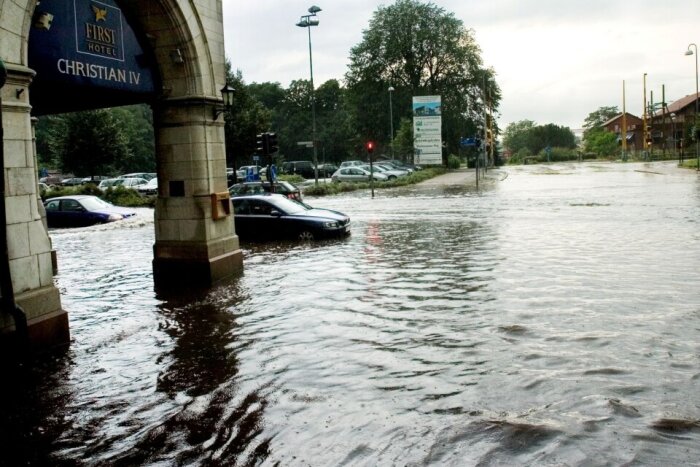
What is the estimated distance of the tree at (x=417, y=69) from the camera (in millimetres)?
66000

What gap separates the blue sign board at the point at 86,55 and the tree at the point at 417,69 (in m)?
56.5

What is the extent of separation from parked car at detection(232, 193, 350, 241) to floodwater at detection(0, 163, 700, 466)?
3828 mm

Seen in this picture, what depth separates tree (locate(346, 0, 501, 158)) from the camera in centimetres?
6600

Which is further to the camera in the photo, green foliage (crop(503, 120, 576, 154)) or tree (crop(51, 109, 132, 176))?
green foliage (crop(503, 120, 576, 154))

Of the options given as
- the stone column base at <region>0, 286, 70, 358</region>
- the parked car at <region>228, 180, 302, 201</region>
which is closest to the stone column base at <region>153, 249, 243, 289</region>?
the stone column base at <region>0, 286, 70, 358</region>

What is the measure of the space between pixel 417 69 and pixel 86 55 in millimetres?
60747

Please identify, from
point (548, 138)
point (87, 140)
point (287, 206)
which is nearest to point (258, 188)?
point (287, 206)

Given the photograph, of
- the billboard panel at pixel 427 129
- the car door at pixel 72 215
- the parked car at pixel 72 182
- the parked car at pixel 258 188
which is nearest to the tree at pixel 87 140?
the parked car at pixel 72 182

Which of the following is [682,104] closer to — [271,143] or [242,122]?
[242,122]

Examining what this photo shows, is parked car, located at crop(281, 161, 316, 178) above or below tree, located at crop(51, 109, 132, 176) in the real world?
below

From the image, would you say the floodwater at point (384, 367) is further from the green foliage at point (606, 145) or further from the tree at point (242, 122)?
the green foliage at point (606, 145)

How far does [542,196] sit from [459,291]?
20.9 metres

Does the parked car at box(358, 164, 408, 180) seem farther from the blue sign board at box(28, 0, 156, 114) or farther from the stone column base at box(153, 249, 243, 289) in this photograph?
the blue sign board at box(28, 0, 156, 114)

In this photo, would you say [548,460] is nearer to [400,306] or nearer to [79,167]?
[400,306]
